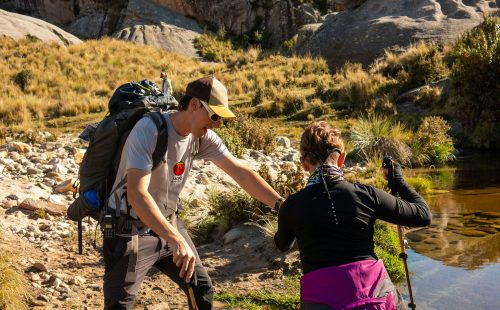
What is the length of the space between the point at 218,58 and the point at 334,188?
35.2m

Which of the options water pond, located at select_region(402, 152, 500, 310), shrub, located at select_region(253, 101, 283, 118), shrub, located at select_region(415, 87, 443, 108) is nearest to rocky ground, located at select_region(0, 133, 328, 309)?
water pond, located at select_region(402, 152, 500, 310)

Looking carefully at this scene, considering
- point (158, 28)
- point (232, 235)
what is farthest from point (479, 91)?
point (158, 28)

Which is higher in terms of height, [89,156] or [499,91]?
[89,156]

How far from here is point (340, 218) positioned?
2824 mm

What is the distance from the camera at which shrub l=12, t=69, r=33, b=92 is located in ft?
88.4

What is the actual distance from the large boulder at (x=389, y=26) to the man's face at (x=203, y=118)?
793 inches

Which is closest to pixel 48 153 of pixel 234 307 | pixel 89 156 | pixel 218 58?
pixel 234 307

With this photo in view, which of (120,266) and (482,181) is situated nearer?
(120,266)

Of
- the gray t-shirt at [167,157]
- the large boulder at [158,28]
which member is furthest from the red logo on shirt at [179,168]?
the large boulder at [158,28]

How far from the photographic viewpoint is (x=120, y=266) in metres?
3.49

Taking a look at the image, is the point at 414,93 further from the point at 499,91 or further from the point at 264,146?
the point at 264,146

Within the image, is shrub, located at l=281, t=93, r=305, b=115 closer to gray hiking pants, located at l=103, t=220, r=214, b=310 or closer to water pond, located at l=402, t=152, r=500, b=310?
water pond, located at l=402, t=152, r=500, b=310

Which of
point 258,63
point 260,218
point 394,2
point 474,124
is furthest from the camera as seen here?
point 258,63

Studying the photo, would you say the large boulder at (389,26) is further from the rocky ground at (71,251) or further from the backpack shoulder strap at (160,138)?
the backpack shoulder strap at (160,138)
